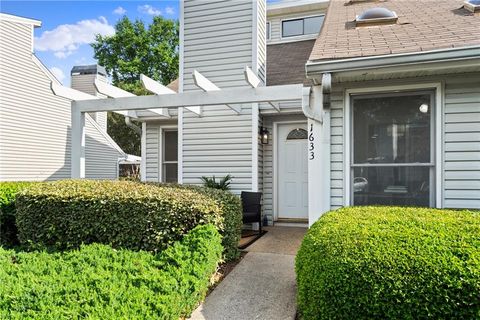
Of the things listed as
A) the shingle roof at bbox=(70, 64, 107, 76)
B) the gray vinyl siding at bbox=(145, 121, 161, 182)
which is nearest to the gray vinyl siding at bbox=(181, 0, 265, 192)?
the gray vinyl siding at bbox=(145, 121, 161, 182)

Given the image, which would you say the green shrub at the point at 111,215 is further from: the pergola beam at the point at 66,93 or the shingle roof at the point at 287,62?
the shingle roof at the point at 287,62

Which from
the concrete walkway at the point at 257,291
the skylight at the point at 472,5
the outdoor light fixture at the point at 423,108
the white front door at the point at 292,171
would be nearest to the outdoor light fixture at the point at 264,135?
the white front door at the point at 292,171

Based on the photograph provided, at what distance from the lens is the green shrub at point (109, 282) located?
2223 millimetres

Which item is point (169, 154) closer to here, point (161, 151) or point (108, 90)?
point (161, 151)

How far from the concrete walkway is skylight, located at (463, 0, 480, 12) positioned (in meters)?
4.39

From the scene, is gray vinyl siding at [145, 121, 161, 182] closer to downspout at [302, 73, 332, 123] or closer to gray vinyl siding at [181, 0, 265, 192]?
gray vinyl siding at [181, 0, 265, 192]

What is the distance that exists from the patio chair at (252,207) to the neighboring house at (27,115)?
687 cm

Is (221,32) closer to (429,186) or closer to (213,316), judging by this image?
(429,186)

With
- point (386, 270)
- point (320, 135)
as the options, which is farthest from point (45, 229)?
point (386, 270)

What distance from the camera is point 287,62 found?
26.1 feet

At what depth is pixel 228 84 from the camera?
6.86 m

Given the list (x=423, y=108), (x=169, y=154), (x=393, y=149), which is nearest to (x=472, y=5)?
(x=423, y=108)

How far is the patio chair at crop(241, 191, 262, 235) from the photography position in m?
5.81

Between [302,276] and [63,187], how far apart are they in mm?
3846
